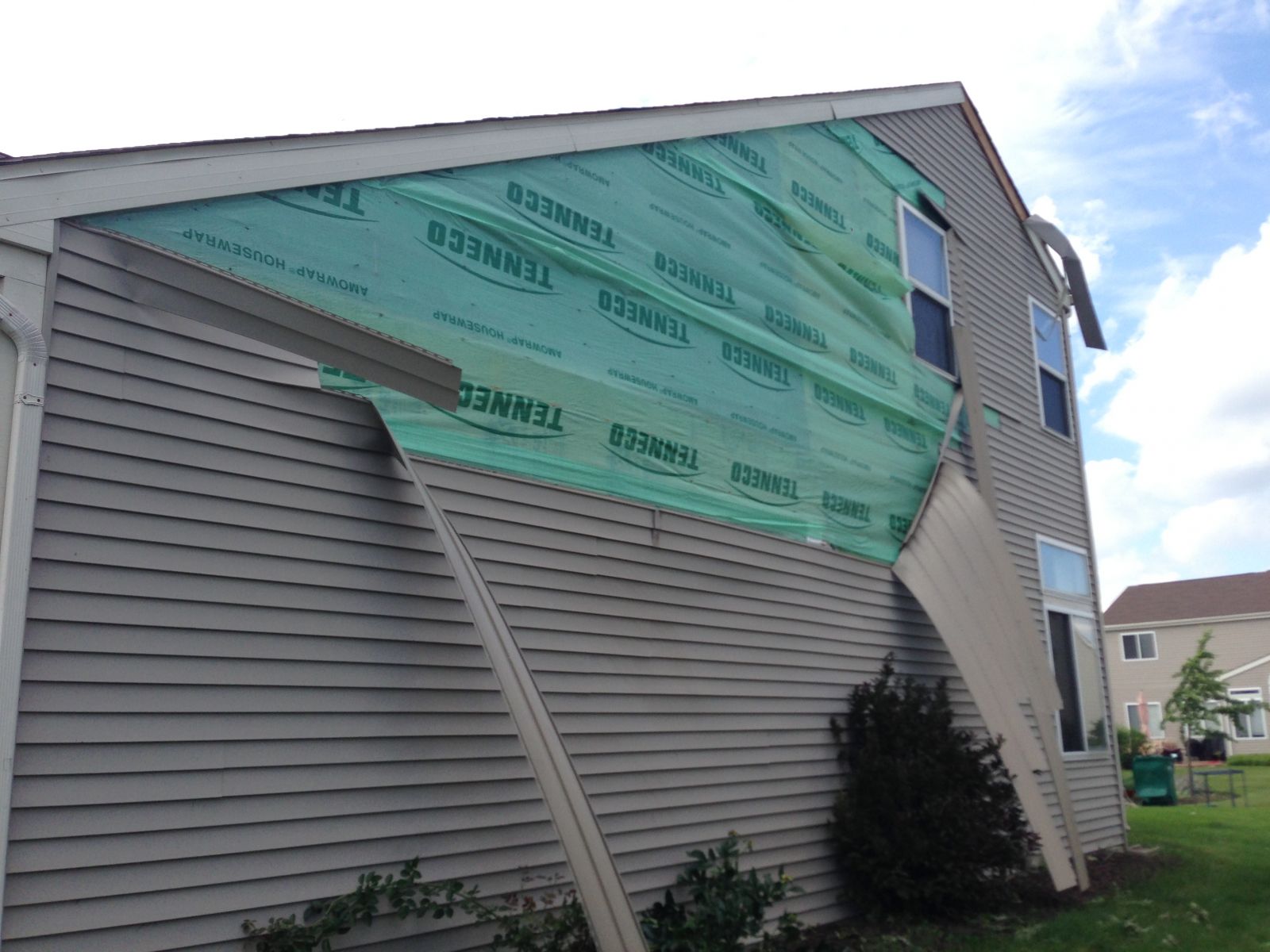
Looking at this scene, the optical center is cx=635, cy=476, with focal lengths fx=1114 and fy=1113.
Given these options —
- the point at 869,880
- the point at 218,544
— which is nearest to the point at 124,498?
the point at 218,544

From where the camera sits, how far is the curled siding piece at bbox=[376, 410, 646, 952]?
4633 mm

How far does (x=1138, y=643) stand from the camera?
4294cm

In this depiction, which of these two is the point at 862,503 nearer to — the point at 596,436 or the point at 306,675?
the point at 596,436

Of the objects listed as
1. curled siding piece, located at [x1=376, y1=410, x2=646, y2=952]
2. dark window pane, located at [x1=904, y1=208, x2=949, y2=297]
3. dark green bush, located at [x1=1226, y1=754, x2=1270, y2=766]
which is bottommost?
dark green bush, located at [x1=1226, y1=754, x2=1270, y2=766]

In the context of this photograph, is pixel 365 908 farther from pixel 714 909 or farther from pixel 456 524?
pixel 714 909

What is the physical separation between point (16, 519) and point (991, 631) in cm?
754

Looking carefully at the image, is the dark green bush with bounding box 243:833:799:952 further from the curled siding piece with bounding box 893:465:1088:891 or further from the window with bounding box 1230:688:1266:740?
the window with bounding box 1230:688:1266:740

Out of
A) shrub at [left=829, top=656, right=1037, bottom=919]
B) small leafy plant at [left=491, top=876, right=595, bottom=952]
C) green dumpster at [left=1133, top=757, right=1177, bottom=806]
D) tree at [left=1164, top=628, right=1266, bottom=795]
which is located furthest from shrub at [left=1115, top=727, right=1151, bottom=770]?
small leafy plant at [left=491, top=876, right=595, bottom=952]

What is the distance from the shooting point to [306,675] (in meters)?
4.61

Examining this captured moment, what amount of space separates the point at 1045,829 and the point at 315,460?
623cm

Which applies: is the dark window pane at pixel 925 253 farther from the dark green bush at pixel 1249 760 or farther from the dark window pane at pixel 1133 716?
the dark window pane at pixel 1133 716

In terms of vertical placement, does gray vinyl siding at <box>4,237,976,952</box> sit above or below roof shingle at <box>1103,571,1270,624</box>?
below

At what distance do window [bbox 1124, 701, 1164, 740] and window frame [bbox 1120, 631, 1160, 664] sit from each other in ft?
5.49

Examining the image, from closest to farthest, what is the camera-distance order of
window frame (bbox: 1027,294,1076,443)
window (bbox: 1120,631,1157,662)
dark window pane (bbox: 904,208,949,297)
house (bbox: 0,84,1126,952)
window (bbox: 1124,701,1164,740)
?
1. house (bbox: 0,84,1126,952)
2. dark window pane (bbox: 904,208,949,297)
3. window frame (bbox: 1027,294,1076,443)
4. window (bbox: 1124,701,1164,740)
5. window (bbox: 1120,631,1157,662)
